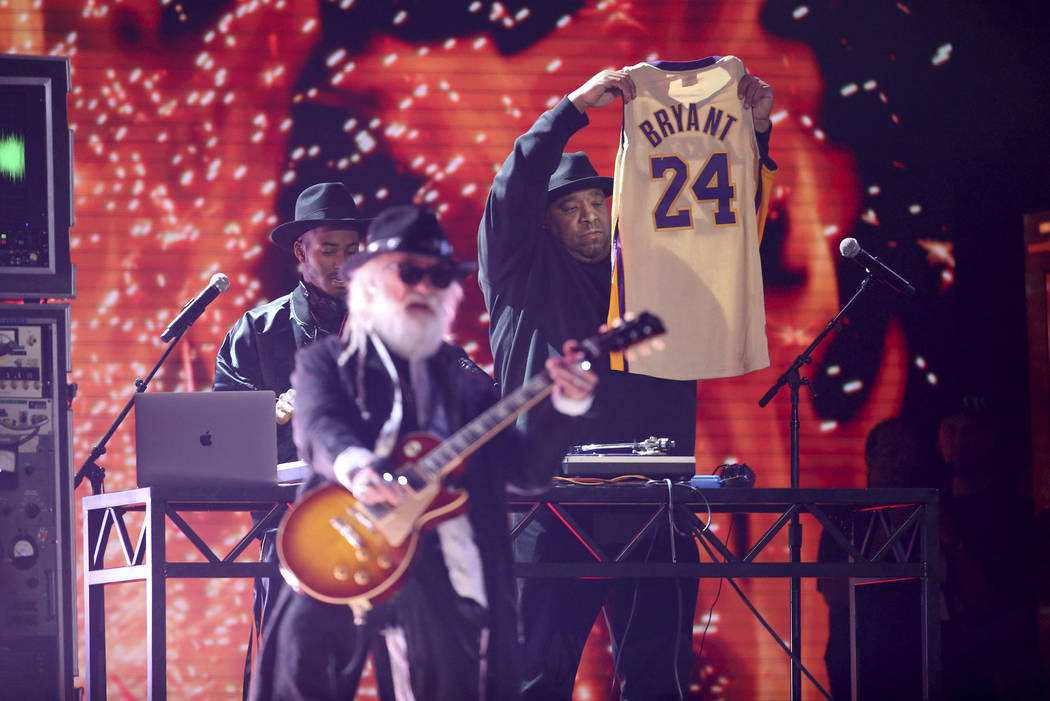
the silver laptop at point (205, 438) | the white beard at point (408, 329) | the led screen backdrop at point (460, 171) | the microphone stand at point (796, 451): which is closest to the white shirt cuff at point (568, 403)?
the white beard at point (408, 329)

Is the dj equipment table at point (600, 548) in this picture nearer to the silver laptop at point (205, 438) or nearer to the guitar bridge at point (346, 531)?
the silver laptop at point (205, 438)

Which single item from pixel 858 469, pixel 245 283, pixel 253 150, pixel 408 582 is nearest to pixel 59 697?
pixel 408 582

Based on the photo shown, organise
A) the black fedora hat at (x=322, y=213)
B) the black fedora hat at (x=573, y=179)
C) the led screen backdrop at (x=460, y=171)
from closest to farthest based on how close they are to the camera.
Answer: the black fedora hat at (x=573, y=179) < the black fedora hat at (x=322, y=213) < the led screen backdrop at (x=460, y=171)

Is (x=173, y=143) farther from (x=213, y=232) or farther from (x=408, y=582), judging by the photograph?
(x=408, y=582)

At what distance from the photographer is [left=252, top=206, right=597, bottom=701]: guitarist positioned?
2434 mm

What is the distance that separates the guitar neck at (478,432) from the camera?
2.41 meters

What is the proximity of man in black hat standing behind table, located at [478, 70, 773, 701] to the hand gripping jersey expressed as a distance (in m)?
0.10

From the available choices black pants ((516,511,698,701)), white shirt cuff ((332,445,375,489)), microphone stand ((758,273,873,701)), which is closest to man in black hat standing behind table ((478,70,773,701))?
black pants ((516,511,698,701))

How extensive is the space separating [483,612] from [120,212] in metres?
3.68

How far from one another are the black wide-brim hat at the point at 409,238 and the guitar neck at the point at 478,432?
0.38 meters

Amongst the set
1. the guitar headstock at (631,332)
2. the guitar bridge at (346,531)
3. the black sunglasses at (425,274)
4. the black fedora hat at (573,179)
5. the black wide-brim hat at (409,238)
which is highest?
the black fedora hat at (573,179)

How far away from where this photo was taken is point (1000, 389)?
215 inches

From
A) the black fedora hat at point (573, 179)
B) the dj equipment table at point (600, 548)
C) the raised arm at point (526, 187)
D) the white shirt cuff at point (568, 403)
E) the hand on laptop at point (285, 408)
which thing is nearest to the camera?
the white shirt cuff at point (568, 403)

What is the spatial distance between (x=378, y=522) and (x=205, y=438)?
3.73 ft
